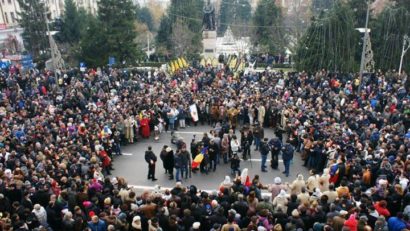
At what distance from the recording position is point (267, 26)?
149 feet

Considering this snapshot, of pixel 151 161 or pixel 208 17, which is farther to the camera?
pixel 208 17

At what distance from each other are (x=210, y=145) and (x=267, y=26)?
106ft

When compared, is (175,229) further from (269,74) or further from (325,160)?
(269,74)

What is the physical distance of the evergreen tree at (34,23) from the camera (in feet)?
139

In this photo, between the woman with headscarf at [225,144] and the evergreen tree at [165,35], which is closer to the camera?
the woman with headscarf at [225,144]

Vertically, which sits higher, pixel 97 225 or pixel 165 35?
pixel 165 35

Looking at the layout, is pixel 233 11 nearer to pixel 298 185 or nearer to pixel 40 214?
pixel 298 185

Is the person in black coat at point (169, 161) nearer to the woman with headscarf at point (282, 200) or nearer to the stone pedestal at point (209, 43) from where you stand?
the woman with headscarf at point (282, 200)

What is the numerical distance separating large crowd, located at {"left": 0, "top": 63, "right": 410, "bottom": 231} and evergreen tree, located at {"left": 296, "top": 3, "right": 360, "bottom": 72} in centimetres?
575

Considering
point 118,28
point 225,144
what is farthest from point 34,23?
point 225,144

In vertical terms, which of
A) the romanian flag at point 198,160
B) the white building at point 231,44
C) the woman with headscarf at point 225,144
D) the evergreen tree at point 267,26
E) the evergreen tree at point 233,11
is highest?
the evergreen tree at point 233,11

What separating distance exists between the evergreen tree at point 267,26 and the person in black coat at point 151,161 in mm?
30725

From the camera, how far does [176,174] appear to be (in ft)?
49.6

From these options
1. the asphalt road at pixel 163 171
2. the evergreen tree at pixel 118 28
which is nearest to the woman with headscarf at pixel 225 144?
the asphalt road at pixel 163 171
